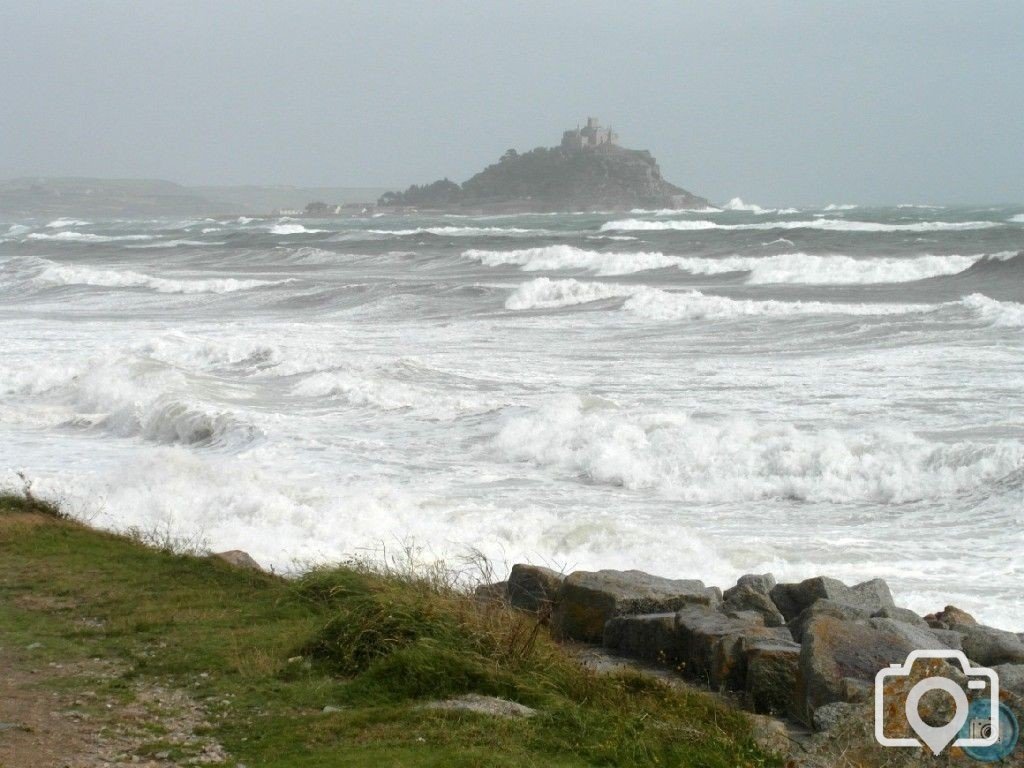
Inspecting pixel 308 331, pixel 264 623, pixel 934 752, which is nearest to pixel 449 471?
pixel 264 623

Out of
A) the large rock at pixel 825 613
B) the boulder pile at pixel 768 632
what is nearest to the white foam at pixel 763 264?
the boulder pile at pixel 768 632

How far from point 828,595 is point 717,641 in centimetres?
160

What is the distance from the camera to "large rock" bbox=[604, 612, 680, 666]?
6.98 metres

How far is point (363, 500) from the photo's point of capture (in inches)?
464

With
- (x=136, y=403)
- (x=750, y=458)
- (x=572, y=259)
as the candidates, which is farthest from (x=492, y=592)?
(x=572, y=259)

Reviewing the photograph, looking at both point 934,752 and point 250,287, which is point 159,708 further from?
point 250,287

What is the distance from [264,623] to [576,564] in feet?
Answer: 12.5

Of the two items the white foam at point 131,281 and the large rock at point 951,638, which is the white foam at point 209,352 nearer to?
the white foam at point 131,281

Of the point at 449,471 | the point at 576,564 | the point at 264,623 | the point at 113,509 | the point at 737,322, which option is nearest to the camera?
the point at 264,623

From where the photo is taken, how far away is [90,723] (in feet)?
17.7

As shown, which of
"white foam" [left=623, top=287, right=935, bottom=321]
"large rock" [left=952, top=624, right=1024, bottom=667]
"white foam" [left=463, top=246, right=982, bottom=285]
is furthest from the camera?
"white foam" [left=463, top=246, right=982, bottom=285]

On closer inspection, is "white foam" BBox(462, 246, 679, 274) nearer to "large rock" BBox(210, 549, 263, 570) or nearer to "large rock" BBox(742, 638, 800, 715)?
"large rock" BBox(210, 549, 263, 570)

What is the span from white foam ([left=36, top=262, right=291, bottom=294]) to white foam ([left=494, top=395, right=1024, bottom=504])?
26.2 m

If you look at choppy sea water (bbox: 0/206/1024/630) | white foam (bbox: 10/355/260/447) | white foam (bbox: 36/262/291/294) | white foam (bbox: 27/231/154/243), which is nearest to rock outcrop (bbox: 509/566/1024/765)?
choppy sea water (bbox: 0/206/1024/630)
